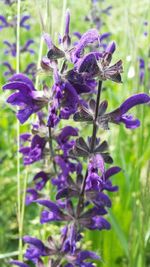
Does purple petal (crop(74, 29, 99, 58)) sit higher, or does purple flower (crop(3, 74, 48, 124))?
purple petal (crop(74, 29, 99, 58))

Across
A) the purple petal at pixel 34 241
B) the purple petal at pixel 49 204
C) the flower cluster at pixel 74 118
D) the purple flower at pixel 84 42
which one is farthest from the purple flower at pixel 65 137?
the purple flower at pixel 84 42

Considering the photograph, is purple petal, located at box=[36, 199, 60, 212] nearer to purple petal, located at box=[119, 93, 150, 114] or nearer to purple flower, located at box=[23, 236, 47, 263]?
purple flower, located at box=[23, 236, 47, 263]

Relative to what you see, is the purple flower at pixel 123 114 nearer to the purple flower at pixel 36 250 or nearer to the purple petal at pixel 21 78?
the purple petal at pixel 21 78

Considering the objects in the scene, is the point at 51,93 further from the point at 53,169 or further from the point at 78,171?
the point at 53,169

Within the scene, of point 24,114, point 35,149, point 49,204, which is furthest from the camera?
point 35,149

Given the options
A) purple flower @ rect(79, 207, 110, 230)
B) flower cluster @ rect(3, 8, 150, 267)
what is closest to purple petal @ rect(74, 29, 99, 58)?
flower cluster @ rect(3, 8, 150, 267)

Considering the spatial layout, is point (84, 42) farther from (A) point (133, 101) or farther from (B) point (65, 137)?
(B) point (65, 137)

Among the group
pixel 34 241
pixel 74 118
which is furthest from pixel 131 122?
Result: pixel 34 241
